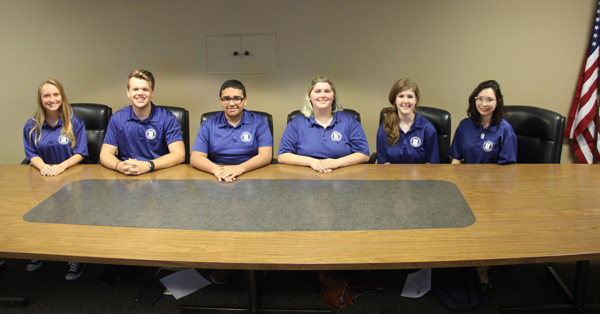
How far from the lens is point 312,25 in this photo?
3.35 m

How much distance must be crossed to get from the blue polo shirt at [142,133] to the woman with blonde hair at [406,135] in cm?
143

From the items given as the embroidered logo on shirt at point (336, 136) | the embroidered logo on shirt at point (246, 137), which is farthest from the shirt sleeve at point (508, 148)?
the embroidered logo on shirt at point (246, 137)

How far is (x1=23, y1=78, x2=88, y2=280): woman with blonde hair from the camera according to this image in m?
2.35

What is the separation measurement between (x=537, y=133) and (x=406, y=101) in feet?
2.87

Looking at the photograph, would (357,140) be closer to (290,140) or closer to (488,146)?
(290,140)

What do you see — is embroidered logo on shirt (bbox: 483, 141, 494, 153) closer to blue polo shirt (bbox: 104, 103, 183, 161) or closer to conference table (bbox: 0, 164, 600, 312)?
conference table (bbox: 0, 164, 600, 312)

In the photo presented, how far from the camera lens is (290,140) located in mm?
2436

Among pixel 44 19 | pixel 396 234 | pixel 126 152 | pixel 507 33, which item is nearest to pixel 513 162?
pixel 396 234

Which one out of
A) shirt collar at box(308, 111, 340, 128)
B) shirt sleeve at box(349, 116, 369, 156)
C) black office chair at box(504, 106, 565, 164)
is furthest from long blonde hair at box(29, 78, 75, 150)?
black office chair at box(504, 106, 565, 164)

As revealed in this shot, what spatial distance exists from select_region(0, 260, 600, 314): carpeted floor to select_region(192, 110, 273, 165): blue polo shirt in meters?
0.76

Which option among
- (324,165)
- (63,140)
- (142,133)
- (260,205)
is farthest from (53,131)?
(324,165)

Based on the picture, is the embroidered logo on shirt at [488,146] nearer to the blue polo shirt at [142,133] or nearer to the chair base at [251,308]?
the chair base at [251,308]

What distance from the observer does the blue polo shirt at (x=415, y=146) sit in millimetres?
2490

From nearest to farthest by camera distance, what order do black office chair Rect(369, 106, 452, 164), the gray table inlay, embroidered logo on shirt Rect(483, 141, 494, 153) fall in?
1. the gray table inlay
2. embroidered logo on shirt Rect(483, 141, 494, 153)
3. black office chair Rect(369, 106, 452, 164)
